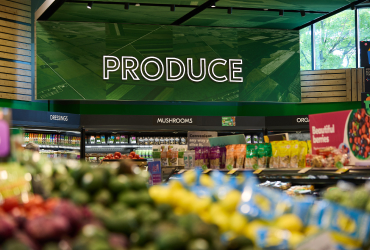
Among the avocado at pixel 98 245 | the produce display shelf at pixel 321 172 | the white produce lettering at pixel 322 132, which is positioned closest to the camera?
the avocado at pixel 98 245

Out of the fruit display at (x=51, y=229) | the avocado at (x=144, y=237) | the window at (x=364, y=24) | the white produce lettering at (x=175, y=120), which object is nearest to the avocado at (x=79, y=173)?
the fruit display at (x=51, y=229)

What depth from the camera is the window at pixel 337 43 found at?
11.5 meters

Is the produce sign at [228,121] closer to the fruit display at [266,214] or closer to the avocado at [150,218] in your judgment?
the fruit display at [266,214]

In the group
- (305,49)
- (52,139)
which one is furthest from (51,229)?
(305,49)

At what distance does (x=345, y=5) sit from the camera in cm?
969

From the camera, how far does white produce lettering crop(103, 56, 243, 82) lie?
1023 centimetres

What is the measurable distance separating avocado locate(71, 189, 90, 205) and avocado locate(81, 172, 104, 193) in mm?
36

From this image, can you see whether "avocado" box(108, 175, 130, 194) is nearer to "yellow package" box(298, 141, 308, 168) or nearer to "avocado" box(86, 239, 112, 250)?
"avocado" box(86, 239, 112, 250)

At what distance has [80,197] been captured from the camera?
1619mm

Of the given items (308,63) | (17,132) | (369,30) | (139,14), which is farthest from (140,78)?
(17,132)

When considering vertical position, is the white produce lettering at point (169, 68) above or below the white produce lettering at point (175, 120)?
above

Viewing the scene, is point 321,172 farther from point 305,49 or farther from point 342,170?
point 305,49

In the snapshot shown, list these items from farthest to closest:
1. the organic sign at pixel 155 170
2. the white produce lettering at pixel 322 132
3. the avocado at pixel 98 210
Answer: the organic sign at pixel 155 170 < the white produce lettering at pixel 322 132 < the avocado at pixel 98 210

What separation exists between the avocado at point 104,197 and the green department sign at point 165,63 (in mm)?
8482
